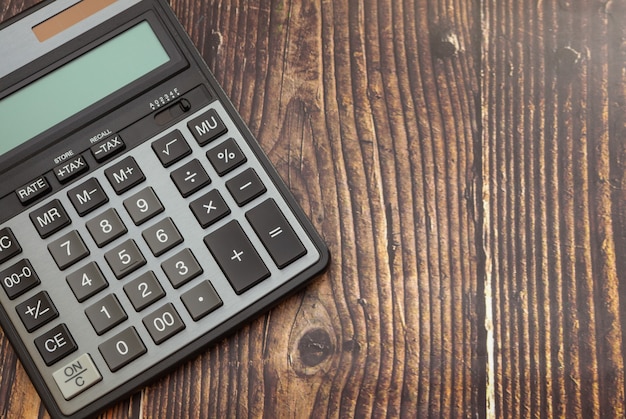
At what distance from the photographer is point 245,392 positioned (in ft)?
1.29

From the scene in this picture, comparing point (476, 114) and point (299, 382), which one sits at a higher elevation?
point (476, 114)

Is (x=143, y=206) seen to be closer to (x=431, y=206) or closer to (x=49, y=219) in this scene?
(x=49, y=219)

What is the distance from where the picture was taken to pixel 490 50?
44 cm

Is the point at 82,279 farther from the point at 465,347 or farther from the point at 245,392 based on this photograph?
the point at 465,347

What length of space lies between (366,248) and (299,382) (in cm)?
8

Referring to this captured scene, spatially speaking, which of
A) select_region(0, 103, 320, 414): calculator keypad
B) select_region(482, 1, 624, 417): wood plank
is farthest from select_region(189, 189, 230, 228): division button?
select_region(482, 1, 624, 417): wood plank

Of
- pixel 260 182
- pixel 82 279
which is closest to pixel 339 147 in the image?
pixel 260 182

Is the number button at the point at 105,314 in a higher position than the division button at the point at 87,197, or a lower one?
lower

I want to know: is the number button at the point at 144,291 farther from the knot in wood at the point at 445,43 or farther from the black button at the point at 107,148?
the knot in wood at the point at 445,43

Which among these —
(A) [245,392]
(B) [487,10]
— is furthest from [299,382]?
(B) [487,10]

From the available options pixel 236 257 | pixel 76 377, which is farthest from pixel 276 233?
pixel 76 377

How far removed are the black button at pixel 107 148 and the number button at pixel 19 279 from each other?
A: 7 centimetres

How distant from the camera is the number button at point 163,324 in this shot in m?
0.38

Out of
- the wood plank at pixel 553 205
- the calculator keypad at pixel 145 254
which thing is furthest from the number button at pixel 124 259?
the wood plank at pixel 553 205
